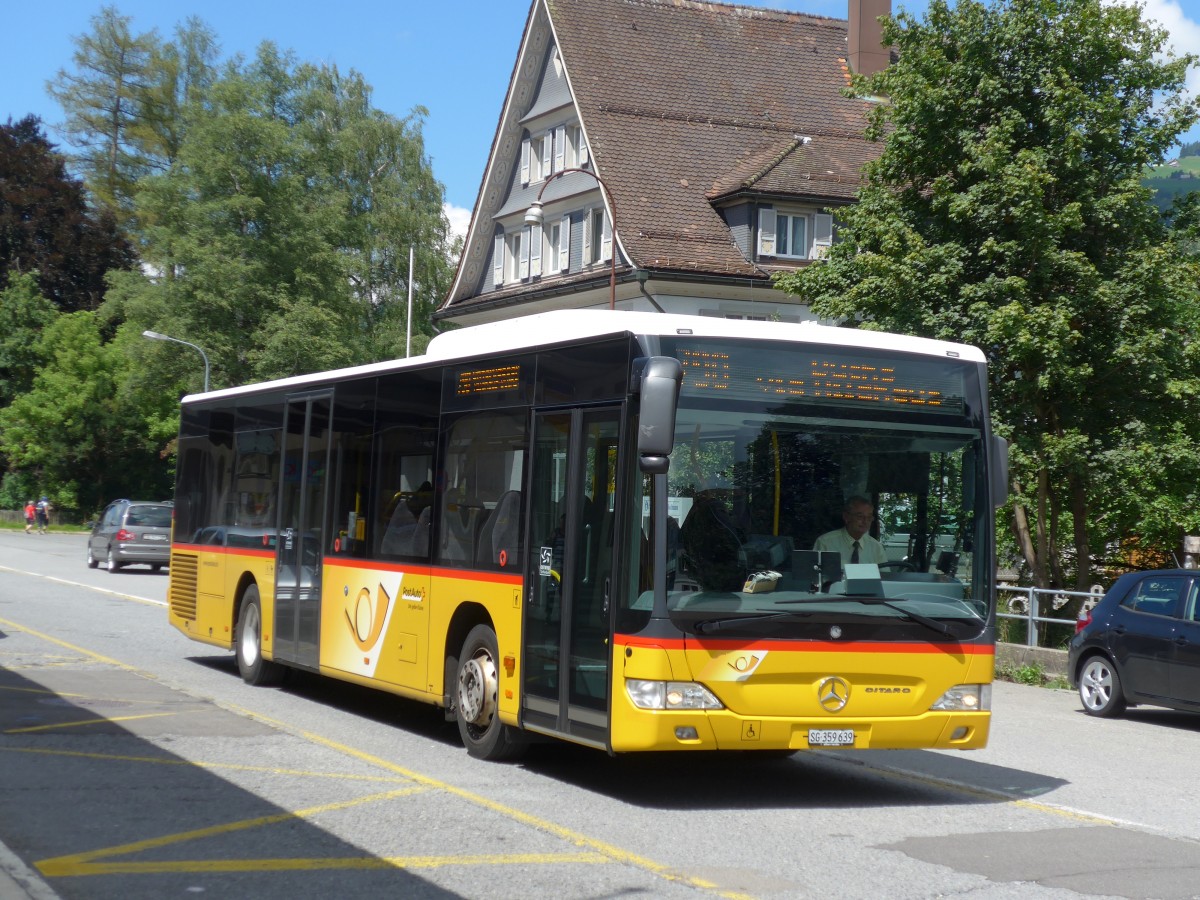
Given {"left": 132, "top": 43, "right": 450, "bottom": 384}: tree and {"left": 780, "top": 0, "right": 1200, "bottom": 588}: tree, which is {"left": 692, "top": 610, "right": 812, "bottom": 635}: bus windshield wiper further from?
{"left": 132, "top": 43, "right": 450, "bottom": 384}: tree

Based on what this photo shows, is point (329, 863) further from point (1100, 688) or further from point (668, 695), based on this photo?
point (1100, 688)

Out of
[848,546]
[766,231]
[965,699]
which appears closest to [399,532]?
[848,546]

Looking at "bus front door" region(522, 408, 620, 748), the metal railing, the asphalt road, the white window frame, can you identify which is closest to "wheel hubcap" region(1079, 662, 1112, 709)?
the asphalt road

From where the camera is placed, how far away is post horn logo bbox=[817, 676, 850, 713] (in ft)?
30.7

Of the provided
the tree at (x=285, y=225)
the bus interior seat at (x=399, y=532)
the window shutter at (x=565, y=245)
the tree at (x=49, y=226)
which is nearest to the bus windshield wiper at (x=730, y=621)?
the bus interior seat at (x=399, y=532)

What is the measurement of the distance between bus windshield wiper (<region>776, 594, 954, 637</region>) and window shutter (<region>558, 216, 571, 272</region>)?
1470 inches

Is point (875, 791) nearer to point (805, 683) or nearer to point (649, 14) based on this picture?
point (805, 683)

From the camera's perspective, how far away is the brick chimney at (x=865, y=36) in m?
50.6

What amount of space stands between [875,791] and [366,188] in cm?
5582

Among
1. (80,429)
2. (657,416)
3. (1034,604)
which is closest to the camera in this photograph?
(657,416)

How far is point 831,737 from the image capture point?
368 inches

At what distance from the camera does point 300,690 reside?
49.8ft

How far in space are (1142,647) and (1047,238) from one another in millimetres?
7517

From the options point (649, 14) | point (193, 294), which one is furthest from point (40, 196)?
point (649, 14)
